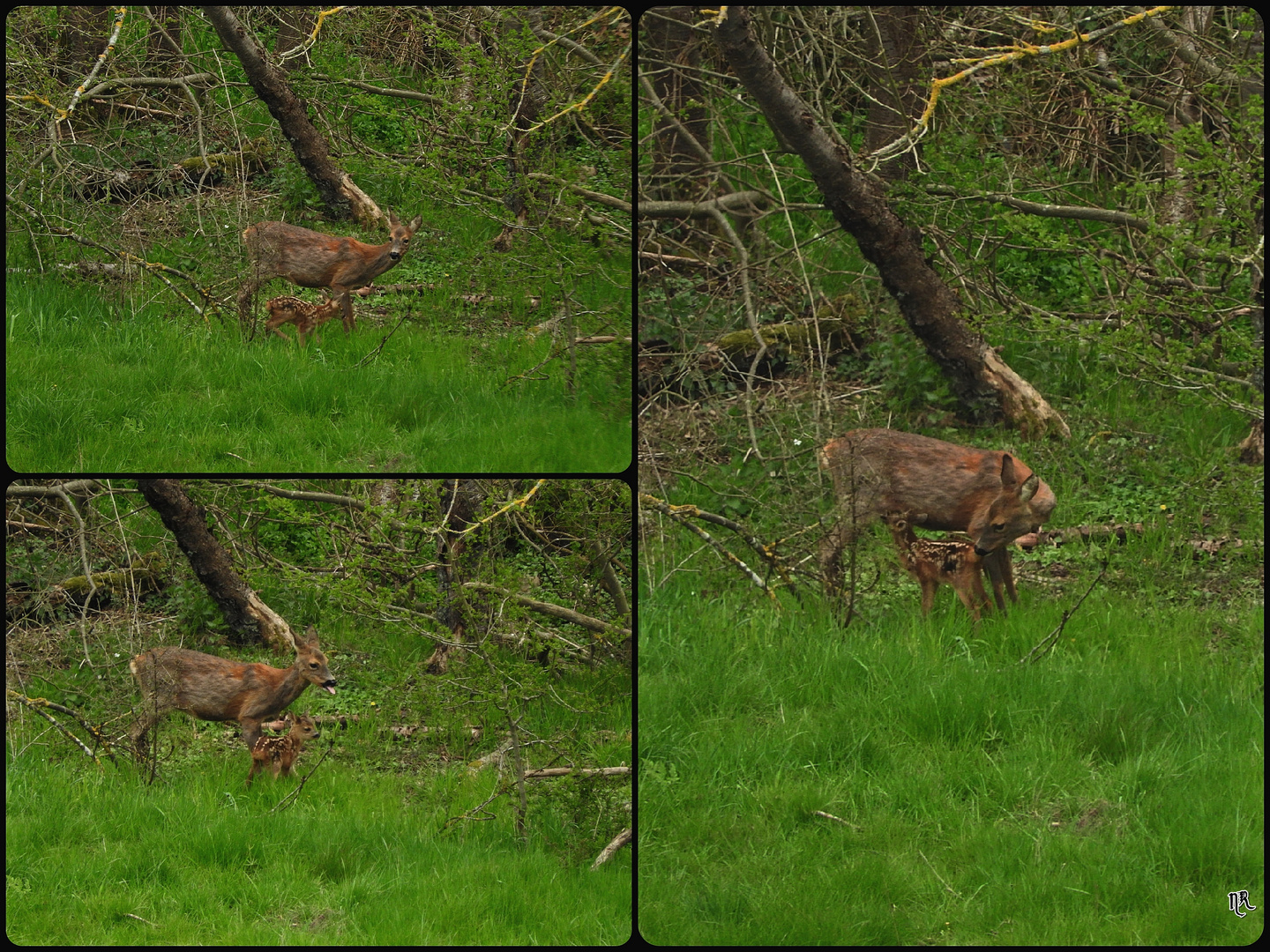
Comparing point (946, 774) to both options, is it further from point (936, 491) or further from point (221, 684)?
point (221, 684)

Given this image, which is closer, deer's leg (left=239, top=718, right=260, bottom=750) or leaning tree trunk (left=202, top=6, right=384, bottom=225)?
deer's leg (left=239, top=718, right=260, bottom=750)

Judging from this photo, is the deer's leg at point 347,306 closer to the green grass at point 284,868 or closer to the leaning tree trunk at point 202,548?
the leaning tree trunk at point 202,548

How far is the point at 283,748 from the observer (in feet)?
17.8

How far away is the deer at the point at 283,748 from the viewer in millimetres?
5371

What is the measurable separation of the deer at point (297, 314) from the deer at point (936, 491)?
8.95 feet

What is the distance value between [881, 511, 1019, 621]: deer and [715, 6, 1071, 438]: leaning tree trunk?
1556mm

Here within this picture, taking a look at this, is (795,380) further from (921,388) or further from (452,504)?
(452,504)

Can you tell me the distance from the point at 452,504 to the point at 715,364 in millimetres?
3728

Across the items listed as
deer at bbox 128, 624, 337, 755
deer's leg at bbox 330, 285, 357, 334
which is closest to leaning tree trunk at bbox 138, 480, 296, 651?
deer at bbox 128, 624, 337, 755

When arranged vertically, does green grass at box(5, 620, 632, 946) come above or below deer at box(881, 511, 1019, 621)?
below

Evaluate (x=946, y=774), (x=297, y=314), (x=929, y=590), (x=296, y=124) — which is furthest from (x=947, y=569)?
(x=296, y=124)

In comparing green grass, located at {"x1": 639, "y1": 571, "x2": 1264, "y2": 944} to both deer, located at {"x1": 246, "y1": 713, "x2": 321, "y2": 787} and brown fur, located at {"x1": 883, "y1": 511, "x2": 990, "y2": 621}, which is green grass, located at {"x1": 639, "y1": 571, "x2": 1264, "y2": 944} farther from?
deer, located at {"x1": 246, "y1": 713, "x2": 321, "y2": 787}

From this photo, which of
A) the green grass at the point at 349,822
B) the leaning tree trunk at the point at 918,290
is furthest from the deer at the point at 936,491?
the green grass at the point at 349,822

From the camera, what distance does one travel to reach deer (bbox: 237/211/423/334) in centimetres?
579
